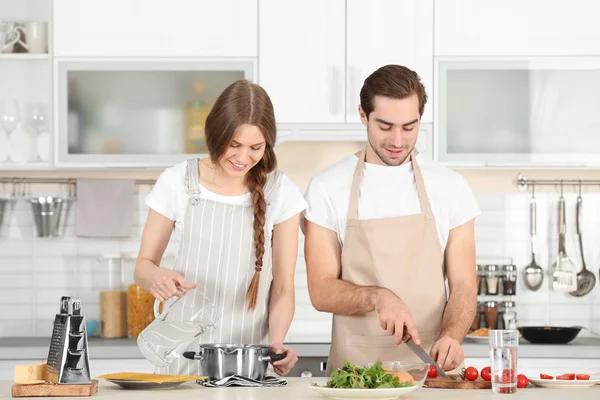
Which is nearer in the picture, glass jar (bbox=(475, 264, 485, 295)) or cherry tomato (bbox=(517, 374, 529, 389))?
cherry tomato (bbox=(517, 374, 529, 389))

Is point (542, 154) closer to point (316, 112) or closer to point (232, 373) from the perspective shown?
point (316, 112)

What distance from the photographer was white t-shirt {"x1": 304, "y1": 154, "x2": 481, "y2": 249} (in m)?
2.83

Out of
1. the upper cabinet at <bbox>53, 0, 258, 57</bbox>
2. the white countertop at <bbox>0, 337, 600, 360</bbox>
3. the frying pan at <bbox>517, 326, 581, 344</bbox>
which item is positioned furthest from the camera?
the upper cabinet at <bbox>53, 0, 258, 57</bbox>

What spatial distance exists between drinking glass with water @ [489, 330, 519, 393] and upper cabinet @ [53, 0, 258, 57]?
240 centimetres

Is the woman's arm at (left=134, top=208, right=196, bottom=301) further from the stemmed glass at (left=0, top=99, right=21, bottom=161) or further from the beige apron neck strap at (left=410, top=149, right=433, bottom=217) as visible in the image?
the stemmed glass at (left=0, top=99, right=21, bottom=161)

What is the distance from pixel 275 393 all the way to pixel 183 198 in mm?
800

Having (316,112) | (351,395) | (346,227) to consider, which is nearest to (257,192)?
(346,227)

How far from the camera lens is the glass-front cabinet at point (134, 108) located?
4.28m

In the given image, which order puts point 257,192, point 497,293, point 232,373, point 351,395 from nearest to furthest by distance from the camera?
1. point 351,395
2. point 232,373
3. point 257,192
4. point 497,293

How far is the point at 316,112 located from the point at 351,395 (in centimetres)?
233

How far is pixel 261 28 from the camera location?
4.23 metres

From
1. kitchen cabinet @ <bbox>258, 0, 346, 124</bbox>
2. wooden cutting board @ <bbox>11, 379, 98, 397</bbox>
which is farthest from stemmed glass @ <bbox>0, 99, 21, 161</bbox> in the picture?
wooden cutting board @ <bbox>11, 379, 98, 397</bbox>

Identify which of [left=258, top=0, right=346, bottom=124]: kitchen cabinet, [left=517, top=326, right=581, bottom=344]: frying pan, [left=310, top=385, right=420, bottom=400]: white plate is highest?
[left=258, top=0, right=346, bottom=124]: kitchen cabinet

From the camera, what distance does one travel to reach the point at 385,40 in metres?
4.22
